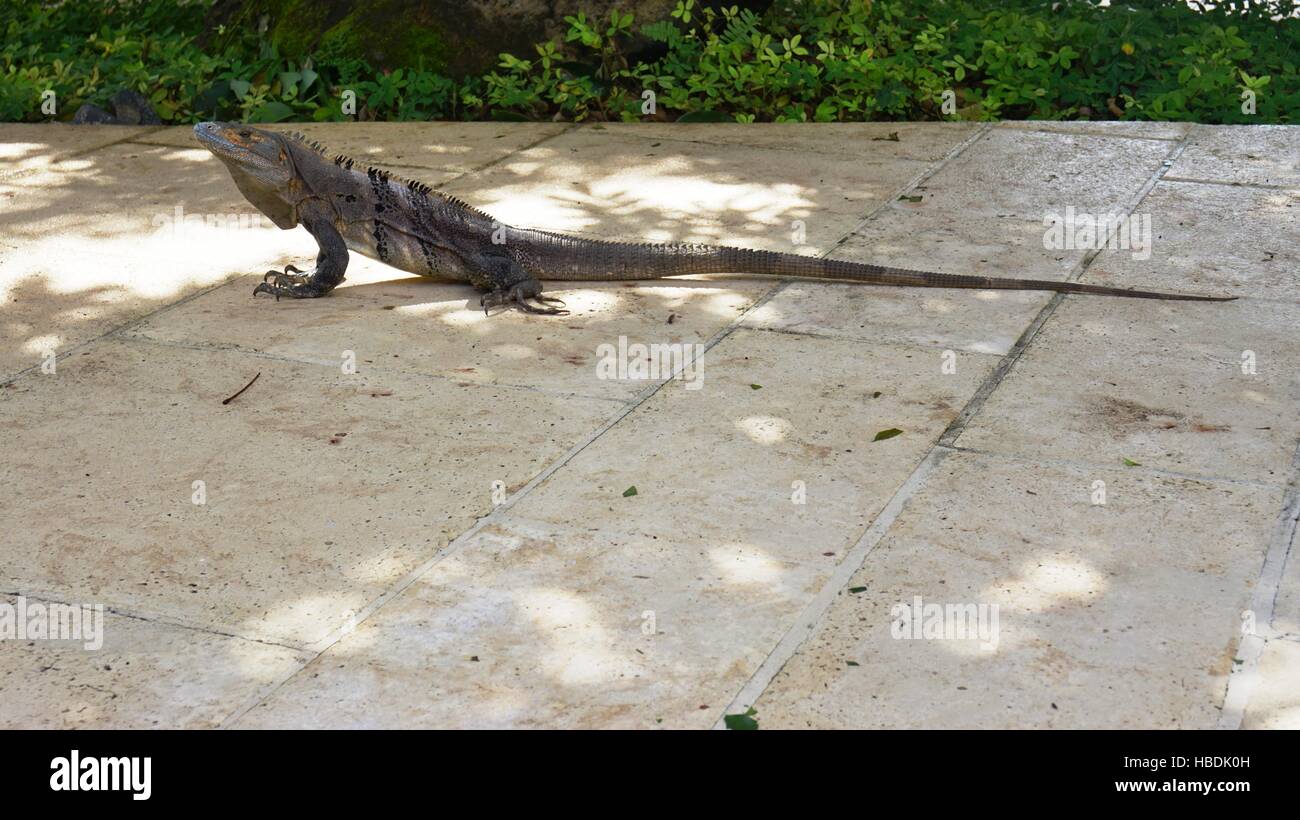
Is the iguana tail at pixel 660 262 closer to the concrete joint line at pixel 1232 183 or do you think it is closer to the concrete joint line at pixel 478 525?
the concrete joint line at pixel 478 525

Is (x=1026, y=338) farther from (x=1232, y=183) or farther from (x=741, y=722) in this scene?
(x=741, y=722)

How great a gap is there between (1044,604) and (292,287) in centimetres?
378

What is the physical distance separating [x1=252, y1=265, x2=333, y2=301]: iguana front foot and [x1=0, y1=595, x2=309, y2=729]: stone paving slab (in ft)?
8.80

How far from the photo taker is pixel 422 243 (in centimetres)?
670

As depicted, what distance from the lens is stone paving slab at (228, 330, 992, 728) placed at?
145 inches

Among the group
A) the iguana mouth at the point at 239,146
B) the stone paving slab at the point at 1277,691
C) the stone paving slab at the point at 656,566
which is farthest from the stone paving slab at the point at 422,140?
the stone paving slab at the point at 1277,691

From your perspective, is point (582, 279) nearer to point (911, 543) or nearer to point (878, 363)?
point (878, 363)

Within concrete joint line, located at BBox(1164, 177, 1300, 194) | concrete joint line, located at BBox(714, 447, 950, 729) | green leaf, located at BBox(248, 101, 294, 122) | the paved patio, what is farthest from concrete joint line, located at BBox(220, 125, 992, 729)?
green leaf, located at BBox(248, 101, 294, 122)

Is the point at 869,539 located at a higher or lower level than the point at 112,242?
lower

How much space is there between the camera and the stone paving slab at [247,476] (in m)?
4.21

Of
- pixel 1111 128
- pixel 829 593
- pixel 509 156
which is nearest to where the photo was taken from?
pixel 829 593

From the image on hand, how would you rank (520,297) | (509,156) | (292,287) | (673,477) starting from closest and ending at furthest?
(673,477), (520,297), (292,287), (509,156)

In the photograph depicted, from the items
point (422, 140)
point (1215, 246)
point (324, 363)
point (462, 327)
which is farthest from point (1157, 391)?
point (422, 140)

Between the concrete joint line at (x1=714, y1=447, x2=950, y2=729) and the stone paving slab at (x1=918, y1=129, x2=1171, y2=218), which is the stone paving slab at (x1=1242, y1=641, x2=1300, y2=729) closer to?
the concrete joint line at (x1=714, y1=447, x2=950, y2=729)
